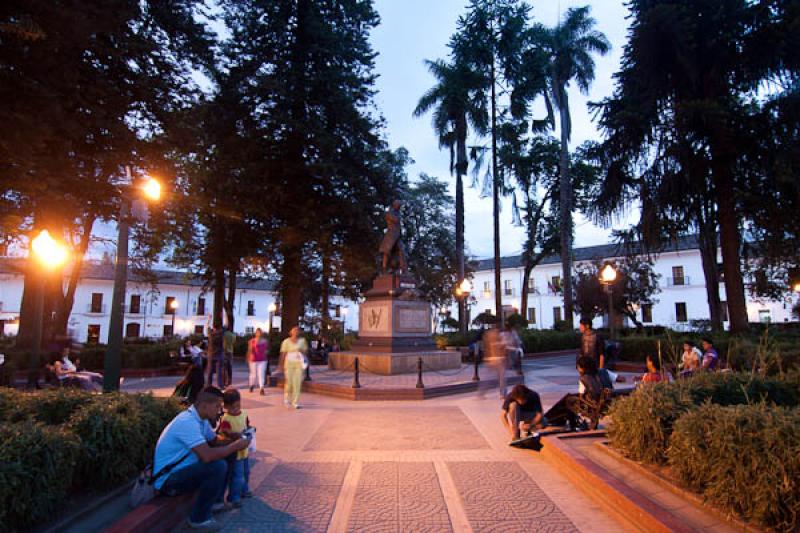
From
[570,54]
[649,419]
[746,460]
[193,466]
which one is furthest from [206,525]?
[570,54]

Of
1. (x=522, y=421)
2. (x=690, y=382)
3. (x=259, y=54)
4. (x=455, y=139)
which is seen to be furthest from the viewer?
(x=455, y=139)

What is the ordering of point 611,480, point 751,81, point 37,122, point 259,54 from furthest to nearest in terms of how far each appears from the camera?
point 259,54
point 751,81
point 37,122
point 611,480

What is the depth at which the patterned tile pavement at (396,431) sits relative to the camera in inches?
268

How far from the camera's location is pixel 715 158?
58.9 ft

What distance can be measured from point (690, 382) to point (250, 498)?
542 centimetres

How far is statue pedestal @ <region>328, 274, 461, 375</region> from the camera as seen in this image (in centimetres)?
1484

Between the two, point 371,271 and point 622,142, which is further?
point 371,271

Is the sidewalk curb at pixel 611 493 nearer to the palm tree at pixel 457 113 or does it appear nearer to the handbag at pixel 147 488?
the handbag at pixel 147 488

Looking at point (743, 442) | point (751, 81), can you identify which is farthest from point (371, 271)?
point (743, 442)

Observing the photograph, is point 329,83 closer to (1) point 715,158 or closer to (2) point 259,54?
(2) point 259,54

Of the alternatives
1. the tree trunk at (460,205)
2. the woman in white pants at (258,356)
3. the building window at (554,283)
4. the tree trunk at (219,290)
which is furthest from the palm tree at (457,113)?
the building window at (554,283)

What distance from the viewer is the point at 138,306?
165 feet

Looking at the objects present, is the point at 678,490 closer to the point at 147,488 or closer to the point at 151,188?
the point at 147,488

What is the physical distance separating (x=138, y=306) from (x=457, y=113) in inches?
1615
